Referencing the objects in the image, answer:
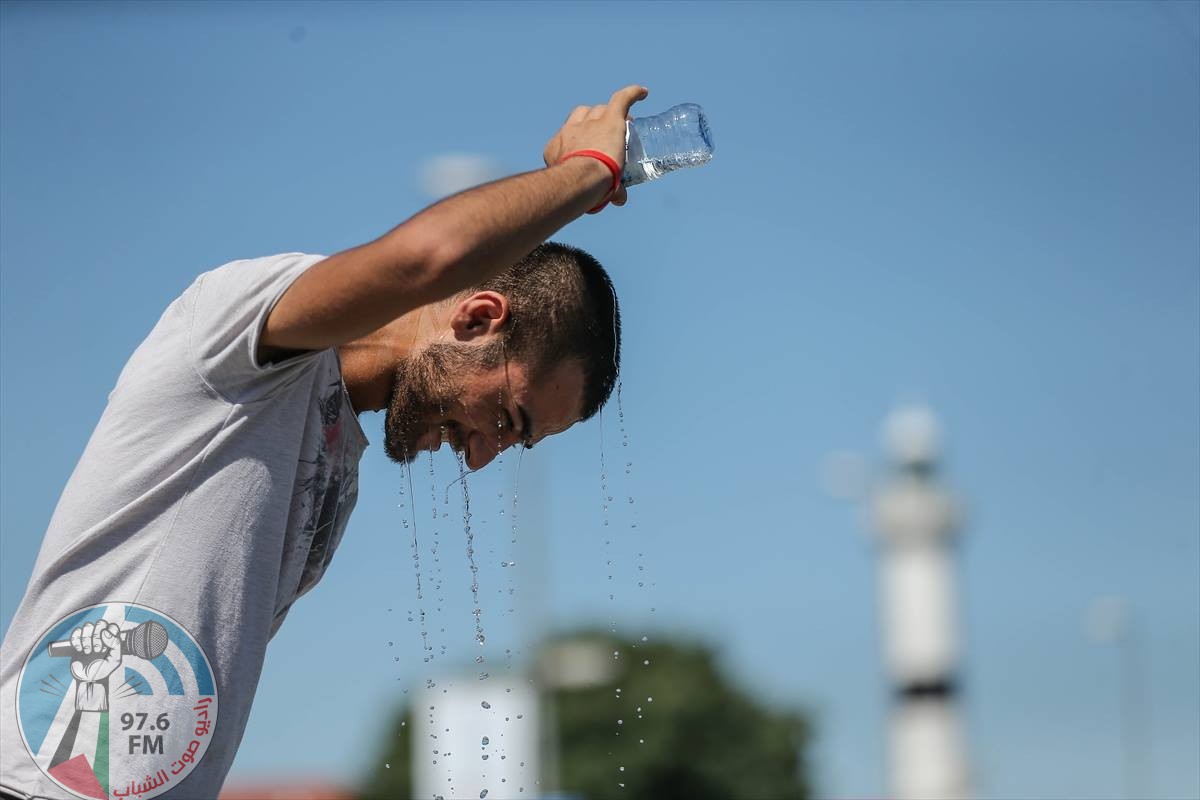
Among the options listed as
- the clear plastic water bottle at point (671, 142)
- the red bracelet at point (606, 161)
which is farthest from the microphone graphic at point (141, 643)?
the clear plastic water bottle at point (671, 142)

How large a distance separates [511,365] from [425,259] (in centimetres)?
90

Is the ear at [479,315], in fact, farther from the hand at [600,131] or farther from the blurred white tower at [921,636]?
the blurred white tower at [921,636]

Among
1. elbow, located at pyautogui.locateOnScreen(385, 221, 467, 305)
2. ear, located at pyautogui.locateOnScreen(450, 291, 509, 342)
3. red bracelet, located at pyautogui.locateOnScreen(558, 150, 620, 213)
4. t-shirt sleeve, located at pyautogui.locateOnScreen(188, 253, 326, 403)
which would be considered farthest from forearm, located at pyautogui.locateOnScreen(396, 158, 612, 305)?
ear, located at pyautogui.locateOnScreen(450, 291, 509, 342)

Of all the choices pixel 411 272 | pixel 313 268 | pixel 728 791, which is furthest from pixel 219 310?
pixel 728 791

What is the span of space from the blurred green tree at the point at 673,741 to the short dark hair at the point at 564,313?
64.0 metres

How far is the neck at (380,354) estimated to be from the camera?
404 centimetres

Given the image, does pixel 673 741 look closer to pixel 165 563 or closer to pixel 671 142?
pixel 671 142

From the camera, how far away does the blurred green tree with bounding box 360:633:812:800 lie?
223 ft

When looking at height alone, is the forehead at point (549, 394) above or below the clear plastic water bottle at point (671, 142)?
below

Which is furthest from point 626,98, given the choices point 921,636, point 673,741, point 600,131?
point 673,741

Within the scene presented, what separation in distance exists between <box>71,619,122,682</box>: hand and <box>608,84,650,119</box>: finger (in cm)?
175

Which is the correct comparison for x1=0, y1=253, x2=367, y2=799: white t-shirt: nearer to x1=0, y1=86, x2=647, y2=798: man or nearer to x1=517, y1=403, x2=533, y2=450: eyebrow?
x1=0, y1=86, x2=647, y2=798: man

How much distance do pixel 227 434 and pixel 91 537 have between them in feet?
1.24

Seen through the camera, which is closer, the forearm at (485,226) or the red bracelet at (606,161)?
the forearm at (485,226)
